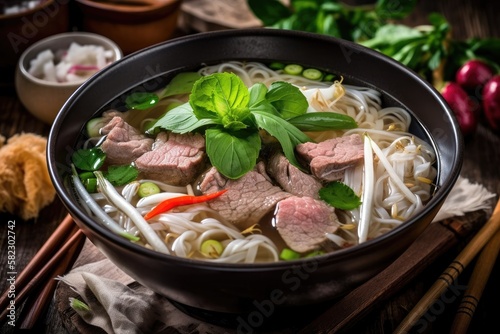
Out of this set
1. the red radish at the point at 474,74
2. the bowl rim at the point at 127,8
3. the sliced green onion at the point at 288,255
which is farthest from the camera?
the bowl rim at the point at 127,8

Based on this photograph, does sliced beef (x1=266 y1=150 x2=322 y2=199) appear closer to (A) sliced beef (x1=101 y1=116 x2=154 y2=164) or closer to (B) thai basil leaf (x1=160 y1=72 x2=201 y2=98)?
(A) sliced beef (x1=101 y1=116 x2=154 y2=164)

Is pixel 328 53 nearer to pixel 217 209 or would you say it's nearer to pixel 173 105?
pixel 173 105

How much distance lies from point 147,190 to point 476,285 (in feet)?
5.47

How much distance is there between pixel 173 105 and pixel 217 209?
79cm

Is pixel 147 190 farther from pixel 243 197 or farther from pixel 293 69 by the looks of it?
pixel 293 69


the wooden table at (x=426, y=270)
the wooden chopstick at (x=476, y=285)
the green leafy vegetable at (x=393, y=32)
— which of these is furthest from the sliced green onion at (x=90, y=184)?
the green leafy vegetable at (x=393, y=32)

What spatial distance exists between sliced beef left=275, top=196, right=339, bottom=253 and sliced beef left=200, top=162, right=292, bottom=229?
9cm

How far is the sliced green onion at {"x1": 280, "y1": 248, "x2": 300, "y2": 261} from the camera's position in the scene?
2593mm

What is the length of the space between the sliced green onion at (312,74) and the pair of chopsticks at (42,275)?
4.76ft

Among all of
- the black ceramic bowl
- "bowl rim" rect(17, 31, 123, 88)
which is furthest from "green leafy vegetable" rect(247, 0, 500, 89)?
the black ceramic bowl

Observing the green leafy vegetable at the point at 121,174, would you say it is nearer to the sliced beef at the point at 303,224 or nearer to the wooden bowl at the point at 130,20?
the sliced beef at the point at 303,224

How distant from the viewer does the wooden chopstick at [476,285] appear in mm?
3039

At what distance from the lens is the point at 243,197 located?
2771 mm

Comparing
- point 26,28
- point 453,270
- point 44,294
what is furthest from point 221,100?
point 26,28
